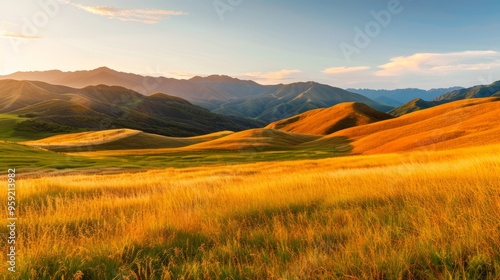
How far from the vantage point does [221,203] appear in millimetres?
9055

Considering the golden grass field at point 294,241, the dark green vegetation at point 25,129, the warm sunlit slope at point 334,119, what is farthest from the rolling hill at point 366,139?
the warm sunlit slope at point 334,119

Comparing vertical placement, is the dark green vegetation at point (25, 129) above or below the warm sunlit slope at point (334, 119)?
above

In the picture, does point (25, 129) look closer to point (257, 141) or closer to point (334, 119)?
point (257, 141)

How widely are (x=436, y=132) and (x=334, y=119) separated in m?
107

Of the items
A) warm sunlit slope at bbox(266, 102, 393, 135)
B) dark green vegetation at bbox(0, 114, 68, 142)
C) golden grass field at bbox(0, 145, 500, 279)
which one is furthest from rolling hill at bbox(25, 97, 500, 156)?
warm sunlit slope at bbox(266, 102, 393, 135)

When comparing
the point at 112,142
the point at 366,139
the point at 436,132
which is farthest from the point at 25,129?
the point at 436,132

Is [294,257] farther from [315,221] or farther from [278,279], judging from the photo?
[315,221]

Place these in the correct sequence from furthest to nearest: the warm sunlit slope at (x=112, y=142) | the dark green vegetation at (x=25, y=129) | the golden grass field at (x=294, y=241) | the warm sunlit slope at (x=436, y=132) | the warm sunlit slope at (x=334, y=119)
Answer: the warm sunlit slope at (x=334, y=119) → the dark green vegetation at (x=25, y=129) → the warm sunlit slope at (x=112, y=142) → the warm sunlit slope at (x=436, y=132) → the golden grass field at (x=294, y=241)

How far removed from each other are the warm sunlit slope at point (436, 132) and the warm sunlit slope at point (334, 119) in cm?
5310

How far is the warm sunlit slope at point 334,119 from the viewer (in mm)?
160425

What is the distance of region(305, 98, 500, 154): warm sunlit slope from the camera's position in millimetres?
47469

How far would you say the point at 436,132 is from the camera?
61.9 metres

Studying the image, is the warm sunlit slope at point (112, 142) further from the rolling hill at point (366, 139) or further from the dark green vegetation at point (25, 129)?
the dark green vegetation at point (25, 129)

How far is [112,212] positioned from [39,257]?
3834mm
